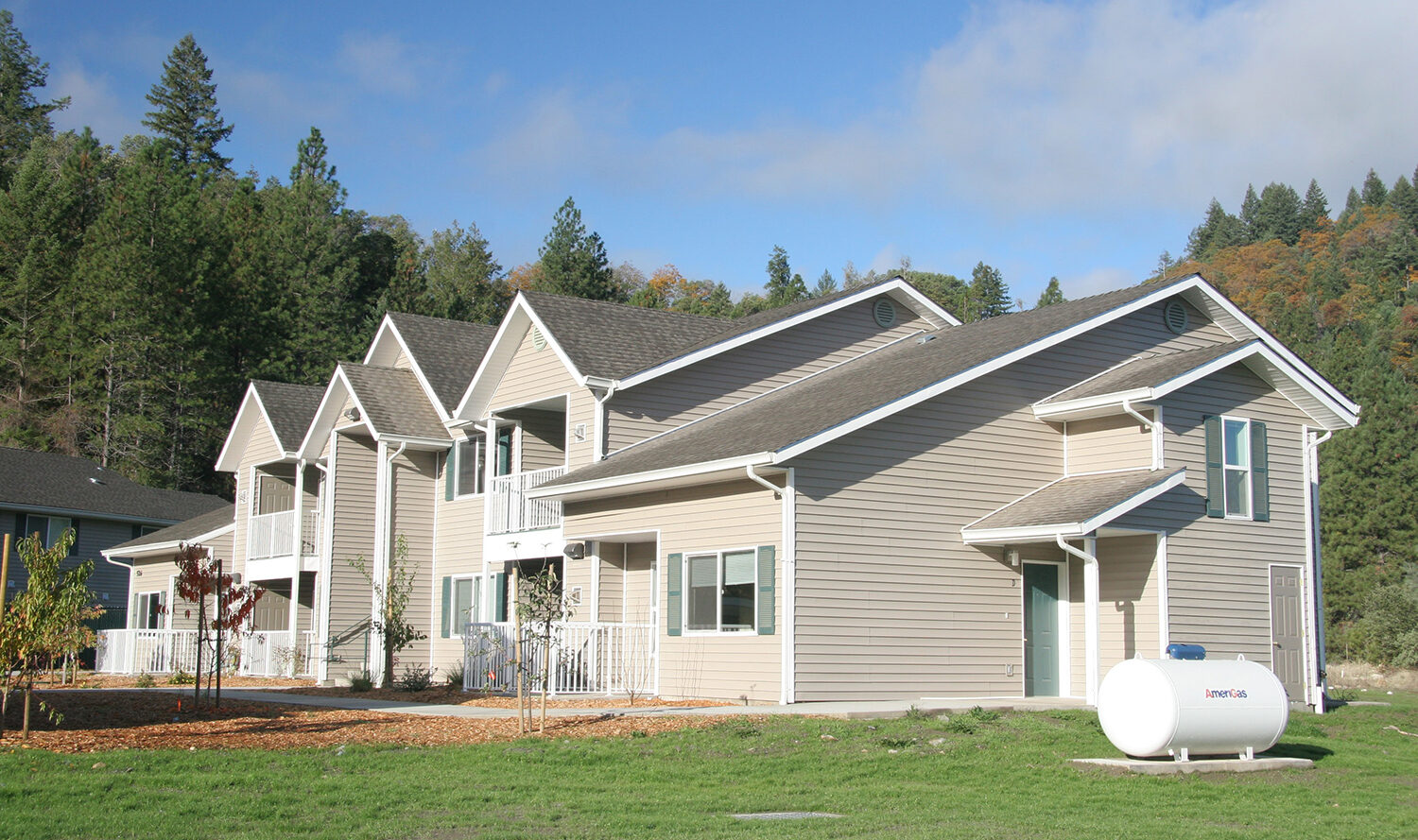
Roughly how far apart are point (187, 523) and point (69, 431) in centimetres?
1642

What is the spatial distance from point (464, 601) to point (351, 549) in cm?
329

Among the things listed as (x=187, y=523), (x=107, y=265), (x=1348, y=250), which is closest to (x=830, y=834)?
(x=187, y=523)

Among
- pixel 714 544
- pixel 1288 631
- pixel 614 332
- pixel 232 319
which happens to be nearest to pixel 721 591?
pixel 714 544

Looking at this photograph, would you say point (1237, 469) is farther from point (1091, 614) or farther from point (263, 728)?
point (263, 728)

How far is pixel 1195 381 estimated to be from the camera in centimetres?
1934

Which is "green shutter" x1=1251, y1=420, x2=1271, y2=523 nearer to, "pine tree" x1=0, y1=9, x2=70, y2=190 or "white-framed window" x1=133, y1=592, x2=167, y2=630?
"white-framed window" x1=133, y1=592, x2=167, y2=630

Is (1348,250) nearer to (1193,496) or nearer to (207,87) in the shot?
(207,87)

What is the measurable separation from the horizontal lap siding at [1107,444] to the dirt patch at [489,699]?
6.72 metres

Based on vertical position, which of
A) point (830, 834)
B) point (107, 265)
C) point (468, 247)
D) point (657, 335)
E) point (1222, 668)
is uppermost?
point (468, 247)

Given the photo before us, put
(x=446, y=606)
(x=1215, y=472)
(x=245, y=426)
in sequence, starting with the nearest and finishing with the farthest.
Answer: (x=1215, y=472)
(x=446, y=606)
(x=245, y=426)

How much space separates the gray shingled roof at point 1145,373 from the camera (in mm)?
19000

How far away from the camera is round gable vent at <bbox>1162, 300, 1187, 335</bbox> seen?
2191 cm

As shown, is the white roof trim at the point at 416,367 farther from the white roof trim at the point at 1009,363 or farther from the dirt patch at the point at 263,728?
the white roof trim at the point at 1009,363

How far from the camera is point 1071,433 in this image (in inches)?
801
